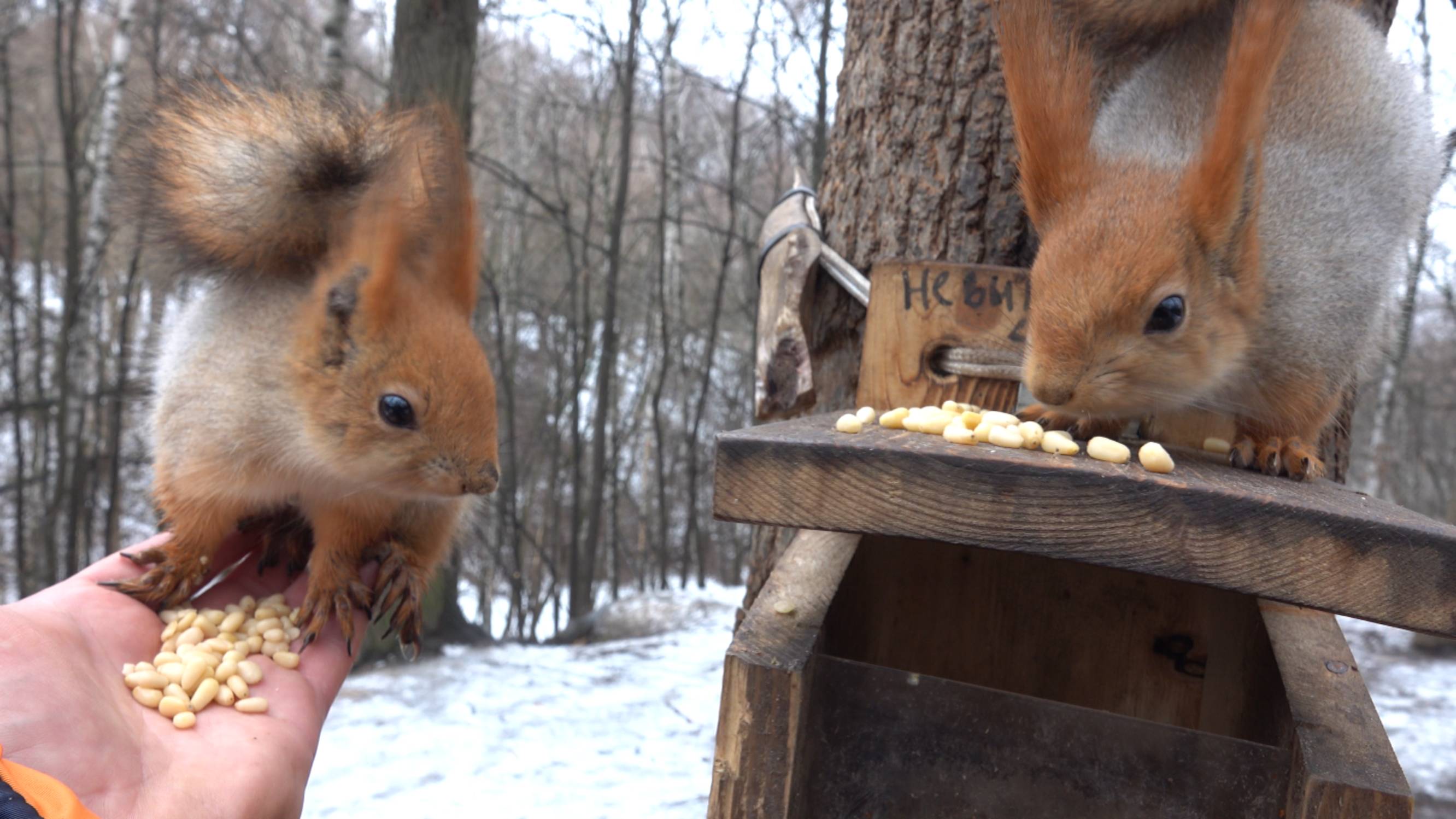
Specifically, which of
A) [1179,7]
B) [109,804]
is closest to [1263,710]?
[1179,7]

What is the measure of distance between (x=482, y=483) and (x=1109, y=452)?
0.86 m

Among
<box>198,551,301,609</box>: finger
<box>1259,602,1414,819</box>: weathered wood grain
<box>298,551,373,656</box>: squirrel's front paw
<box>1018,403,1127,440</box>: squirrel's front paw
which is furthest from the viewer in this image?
<box>198,551,301,609</box>: finger

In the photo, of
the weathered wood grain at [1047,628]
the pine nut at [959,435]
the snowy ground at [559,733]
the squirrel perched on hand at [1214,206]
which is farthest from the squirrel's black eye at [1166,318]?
the snowy ground at [559,733]

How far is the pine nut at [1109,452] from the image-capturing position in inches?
39.4

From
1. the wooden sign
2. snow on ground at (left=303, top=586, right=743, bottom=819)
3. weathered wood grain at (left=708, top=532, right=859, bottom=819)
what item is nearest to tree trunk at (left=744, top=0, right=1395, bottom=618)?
the wooden sign

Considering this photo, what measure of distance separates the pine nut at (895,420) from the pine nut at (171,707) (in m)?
1.12

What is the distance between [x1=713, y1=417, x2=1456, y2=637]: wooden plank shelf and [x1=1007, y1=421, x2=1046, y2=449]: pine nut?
0.08m

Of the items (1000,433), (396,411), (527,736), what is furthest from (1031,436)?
(527,736)

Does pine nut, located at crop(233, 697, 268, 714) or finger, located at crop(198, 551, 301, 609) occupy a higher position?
finger, located at crop(198, 551, 301, 609)

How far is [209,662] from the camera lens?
1470mm

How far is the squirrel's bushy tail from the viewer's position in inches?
57.3

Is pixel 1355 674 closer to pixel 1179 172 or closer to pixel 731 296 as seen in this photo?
pixel 1179 172

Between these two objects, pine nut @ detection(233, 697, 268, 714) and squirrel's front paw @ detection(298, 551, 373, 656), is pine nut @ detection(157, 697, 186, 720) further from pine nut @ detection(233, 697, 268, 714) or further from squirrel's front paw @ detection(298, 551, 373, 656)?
squirrel's front paw @ detection(298, 551, 373, 656)

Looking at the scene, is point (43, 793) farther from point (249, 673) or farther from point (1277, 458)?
point (1277, 458)
